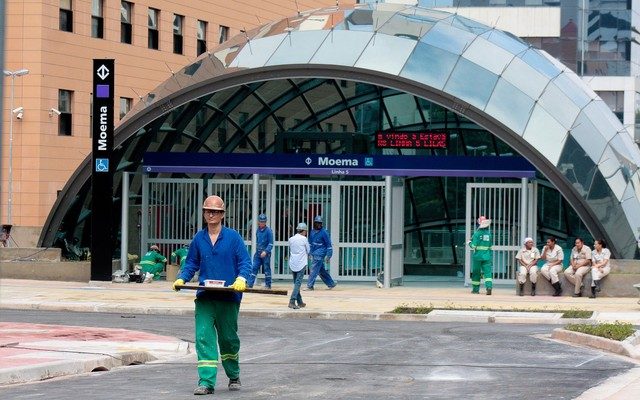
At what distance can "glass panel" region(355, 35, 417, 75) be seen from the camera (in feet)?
103

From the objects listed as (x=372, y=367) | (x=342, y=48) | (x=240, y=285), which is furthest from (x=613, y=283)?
(x=240, y=285)

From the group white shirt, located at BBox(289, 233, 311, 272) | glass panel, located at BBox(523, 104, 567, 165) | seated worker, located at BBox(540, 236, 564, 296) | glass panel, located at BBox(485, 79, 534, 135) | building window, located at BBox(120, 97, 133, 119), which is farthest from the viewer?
building window, located at BBox(120, 97, 133, 119)

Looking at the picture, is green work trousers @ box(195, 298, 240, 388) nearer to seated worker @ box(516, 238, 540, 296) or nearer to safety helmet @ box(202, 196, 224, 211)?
safety helmet @ box(202, 196, 224, 211)

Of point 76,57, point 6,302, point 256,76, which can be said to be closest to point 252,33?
point 256,76

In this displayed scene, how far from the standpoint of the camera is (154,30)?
2264 inches

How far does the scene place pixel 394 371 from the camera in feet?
48.9

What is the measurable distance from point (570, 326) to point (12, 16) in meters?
33.8

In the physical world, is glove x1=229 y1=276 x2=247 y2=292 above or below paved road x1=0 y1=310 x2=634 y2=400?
above

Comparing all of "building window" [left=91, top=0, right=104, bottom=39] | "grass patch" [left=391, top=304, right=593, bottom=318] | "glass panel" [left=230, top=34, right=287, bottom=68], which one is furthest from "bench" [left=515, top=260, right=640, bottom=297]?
"building window" [left=91, top=0, right=104, bottom=39]

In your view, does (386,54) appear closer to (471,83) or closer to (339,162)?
(471,83)

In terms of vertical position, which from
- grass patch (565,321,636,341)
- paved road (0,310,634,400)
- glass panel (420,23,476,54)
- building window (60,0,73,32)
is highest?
building window (60,0,73,32)

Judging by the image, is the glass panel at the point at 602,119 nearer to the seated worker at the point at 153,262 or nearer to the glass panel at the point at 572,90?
the glass panel at the point at 572,90

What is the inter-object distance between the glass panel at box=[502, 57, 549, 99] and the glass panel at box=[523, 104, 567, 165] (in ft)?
1.76

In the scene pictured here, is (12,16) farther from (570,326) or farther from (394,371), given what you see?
(394,371)
